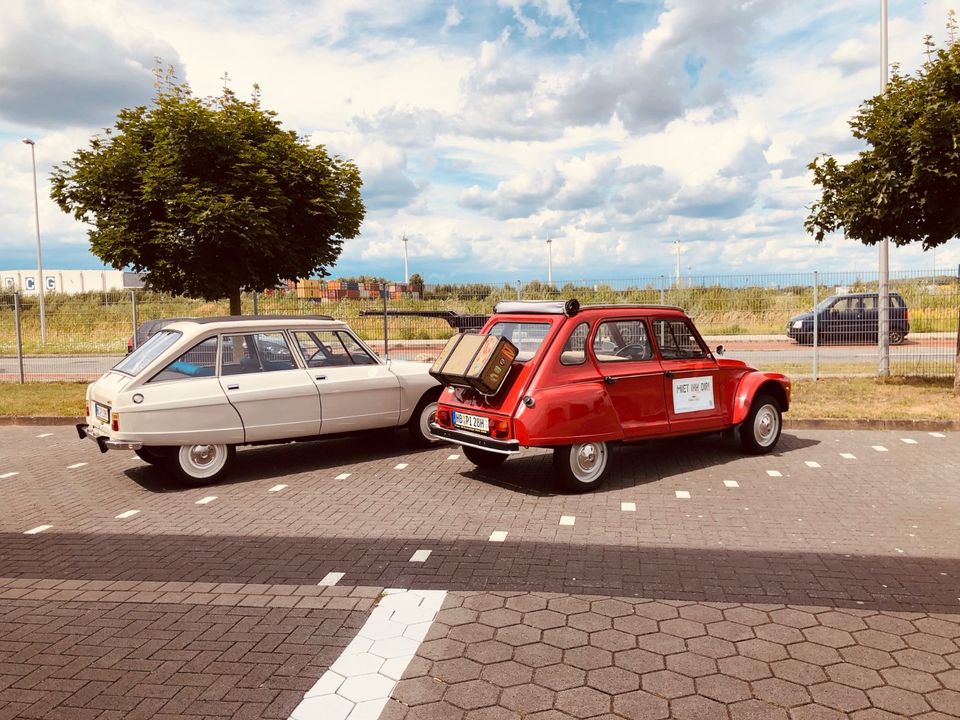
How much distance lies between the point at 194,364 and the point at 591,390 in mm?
3945

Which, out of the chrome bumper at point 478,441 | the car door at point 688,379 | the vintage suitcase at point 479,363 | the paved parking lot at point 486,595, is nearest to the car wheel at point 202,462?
the paved parking lot at point 486,595

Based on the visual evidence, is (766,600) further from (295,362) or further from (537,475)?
(295,362)

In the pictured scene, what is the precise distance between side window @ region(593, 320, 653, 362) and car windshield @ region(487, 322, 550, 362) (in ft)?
1.74

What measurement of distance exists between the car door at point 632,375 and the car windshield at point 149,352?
431 cm

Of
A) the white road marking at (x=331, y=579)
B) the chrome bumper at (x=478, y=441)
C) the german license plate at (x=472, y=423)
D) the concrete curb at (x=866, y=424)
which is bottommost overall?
the white road marking at (x=331, y=579)

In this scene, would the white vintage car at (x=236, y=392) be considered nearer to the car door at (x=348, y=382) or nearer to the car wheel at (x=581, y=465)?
the car door at (x=348, y=382)

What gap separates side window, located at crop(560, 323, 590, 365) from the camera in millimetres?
6883

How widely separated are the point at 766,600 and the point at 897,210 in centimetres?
999

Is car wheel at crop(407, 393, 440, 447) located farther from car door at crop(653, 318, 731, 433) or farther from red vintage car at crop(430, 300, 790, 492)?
car door at crop(653, 318, 731, 433)

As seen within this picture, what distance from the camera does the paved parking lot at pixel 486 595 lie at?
337 cm

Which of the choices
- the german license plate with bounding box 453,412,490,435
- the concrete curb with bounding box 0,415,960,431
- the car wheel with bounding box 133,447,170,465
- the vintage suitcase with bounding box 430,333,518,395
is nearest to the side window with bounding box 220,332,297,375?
the car wheel with bounding box 133,447,170,465

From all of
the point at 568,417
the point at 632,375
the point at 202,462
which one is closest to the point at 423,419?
the point at 202,462

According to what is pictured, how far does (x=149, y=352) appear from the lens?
25.1ft

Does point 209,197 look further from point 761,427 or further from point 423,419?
point 761,427
